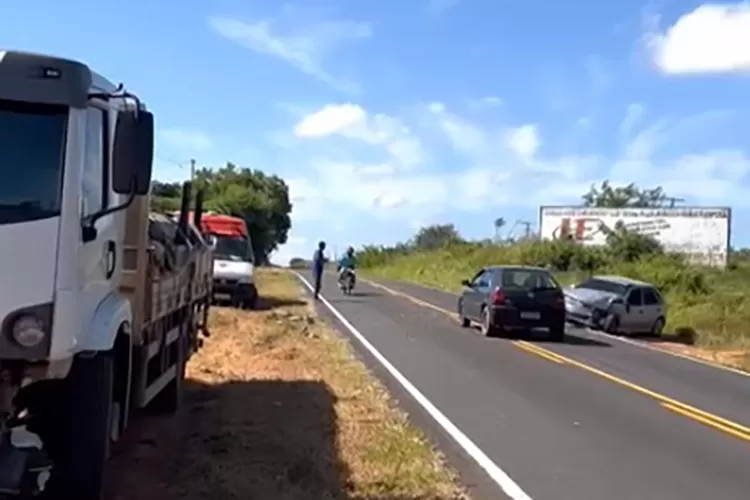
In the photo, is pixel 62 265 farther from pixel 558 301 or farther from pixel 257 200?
pixel 257 200

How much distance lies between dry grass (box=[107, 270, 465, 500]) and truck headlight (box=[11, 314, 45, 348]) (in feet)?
6.76

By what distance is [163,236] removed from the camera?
10531 millimetres

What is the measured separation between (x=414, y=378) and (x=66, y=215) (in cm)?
1061

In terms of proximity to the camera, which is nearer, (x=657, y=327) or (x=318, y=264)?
(x=657, y=327)

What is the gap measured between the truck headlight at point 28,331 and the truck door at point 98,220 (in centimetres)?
38

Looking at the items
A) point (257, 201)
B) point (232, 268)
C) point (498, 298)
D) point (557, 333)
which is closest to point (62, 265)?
point (498, 298)

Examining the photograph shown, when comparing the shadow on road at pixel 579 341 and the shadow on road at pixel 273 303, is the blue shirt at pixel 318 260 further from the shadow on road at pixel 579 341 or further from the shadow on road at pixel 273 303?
the shadow on road at pixel 579 341

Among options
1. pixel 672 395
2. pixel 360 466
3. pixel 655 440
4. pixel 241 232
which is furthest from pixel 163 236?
pixel 241 232

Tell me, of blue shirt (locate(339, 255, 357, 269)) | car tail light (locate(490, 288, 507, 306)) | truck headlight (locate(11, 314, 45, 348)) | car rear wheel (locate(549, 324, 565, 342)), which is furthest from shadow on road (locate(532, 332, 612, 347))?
truck headlight (locate(11, 314, 45, 348))

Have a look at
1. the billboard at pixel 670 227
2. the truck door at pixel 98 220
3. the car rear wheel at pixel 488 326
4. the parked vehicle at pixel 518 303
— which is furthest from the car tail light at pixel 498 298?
the billboard at pixel 670 227

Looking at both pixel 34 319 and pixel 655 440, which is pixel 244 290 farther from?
pixel 34 319

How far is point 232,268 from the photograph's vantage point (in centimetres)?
3080

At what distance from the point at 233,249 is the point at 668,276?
23.9 metres

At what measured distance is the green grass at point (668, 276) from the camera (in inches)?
1517
